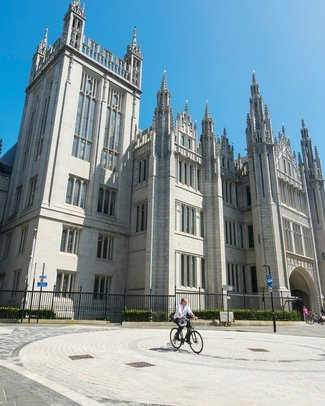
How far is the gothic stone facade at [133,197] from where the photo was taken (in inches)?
1102

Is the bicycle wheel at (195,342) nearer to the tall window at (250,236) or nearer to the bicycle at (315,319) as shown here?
the bicycle at (315,319)

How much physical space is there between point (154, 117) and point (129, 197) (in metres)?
8.78

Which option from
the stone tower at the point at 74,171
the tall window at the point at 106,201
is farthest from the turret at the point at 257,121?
the tall window at the point at 106,201

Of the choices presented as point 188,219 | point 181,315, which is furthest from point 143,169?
point 181,315

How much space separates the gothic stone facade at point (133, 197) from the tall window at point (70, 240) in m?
0.09

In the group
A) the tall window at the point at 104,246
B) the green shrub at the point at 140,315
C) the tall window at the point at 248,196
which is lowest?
the green shrub at the point at 140,315

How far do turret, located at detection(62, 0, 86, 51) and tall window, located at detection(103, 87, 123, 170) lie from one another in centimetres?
606

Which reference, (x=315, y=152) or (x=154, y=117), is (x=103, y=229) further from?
(x=315, y=152)

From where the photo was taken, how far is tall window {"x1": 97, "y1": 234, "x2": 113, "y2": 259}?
99.7 ft

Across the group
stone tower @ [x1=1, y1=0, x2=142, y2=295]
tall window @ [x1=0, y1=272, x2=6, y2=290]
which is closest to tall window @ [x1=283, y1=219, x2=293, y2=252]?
stone tower @ [x1=1, y1=0, x2=142, y2=295]

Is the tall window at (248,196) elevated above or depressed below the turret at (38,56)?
below

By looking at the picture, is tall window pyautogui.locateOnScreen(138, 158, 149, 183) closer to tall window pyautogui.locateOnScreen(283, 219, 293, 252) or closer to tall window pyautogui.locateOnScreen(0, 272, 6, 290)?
tall window pyautogui.locateOnScreen(0, 272, 6, 290)

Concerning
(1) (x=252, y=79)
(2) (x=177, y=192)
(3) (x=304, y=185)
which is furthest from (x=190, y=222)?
(1) (x=252, y=79)

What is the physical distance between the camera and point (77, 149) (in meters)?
31.4
